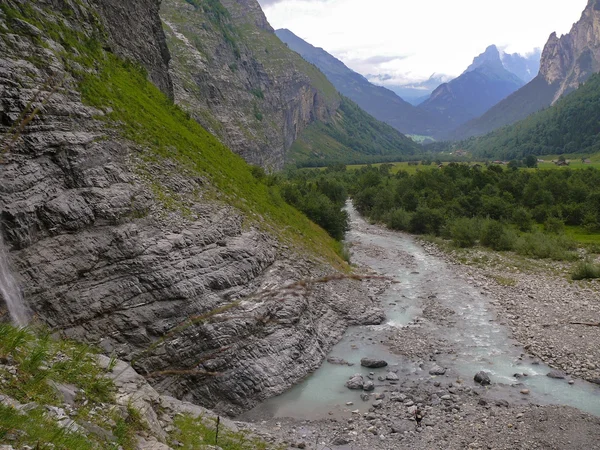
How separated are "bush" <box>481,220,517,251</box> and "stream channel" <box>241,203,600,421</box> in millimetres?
15191

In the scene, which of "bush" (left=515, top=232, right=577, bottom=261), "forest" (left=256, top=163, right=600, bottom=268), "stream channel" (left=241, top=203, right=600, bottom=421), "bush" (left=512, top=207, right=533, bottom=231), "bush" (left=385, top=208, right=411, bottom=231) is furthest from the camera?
"bush" (left=385, top=208, right=411, bottom=231)

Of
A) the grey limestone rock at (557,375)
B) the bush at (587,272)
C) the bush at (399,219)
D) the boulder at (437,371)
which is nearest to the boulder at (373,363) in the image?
the boulder at (437,371)

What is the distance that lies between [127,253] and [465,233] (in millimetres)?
47103

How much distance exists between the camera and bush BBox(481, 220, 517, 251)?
171ft

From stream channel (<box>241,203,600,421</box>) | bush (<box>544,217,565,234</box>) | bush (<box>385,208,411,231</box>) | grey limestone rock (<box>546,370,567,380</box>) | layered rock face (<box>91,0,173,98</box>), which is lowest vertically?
grey limestone rock (<box>546,370,567,380</box>)

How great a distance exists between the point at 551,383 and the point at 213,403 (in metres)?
17.0

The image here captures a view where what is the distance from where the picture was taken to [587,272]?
38.8m

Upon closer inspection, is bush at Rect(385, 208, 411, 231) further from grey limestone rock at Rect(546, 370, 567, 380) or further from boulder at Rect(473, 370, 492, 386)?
boulder at Rect(473, 370, 492, 386)

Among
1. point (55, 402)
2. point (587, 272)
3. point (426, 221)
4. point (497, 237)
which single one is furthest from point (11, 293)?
point (426, 221)

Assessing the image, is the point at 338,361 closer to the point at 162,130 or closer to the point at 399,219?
the point at 162,130

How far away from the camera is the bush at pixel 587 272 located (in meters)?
38.5

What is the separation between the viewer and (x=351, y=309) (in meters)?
30.8

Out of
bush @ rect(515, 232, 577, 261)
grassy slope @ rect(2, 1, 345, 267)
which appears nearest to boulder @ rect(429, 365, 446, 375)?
grassy slope @ rect(2, 1, 345, 267)

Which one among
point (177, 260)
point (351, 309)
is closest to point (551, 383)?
point (351, 309)
